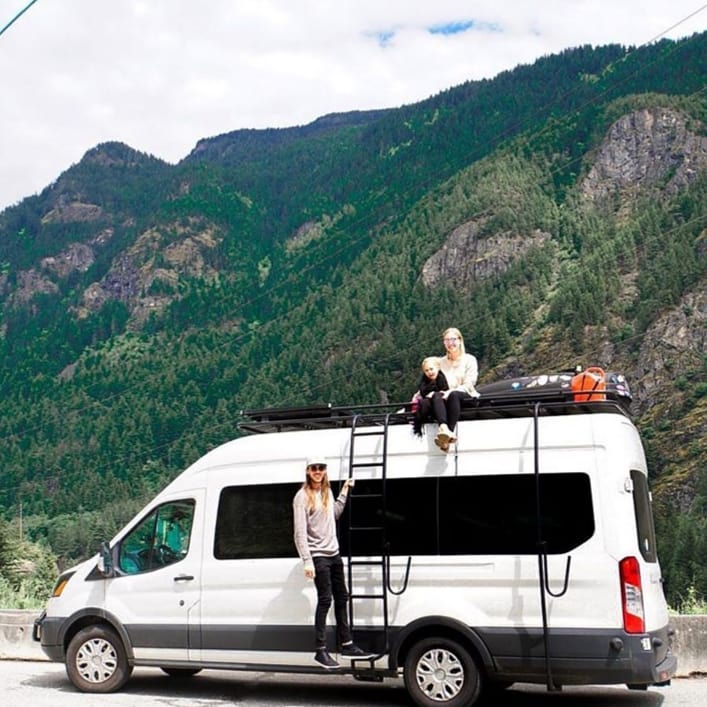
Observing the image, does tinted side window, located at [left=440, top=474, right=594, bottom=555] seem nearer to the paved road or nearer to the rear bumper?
the rear bumper

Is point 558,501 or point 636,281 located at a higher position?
point 636,281

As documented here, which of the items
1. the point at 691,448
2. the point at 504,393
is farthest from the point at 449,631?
the point at 691,448

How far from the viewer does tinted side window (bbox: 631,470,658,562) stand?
27.1 feet

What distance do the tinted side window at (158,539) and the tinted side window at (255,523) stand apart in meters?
0.38

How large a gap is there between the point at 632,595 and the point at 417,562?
1.75 m

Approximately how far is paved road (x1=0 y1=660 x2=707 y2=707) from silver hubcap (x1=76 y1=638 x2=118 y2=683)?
0.22m

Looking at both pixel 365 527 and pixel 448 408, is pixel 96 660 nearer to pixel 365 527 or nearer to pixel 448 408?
pixel 365 527

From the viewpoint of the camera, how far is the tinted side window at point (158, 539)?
9773 mm

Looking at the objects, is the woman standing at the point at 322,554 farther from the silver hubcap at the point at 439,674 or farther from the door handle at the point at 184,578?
the door handle at the point at 184,578

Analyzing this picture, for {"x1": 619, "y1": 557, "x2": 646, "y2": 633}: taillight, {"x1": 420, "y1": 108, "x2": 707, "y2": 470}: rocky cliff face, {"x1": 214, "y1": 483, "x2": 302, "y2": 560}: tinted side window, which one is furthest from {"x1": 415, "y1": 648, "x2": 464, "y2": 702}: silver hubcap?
{"x1": 420, "y1": 108, "x2": 707, "y2": 470}: rocky cliff face

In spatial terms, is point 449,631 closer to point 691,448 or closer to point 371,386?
point 691,448

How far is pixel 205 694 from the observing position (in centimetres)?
956

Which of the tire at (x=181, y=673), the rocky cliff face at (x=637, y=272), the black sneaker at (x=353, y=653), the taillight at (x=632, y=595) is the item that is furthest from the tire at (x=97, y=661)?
the rocky cliff face at (x=637, y=272)

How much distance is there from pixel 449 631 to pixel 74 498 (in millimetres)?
151039
